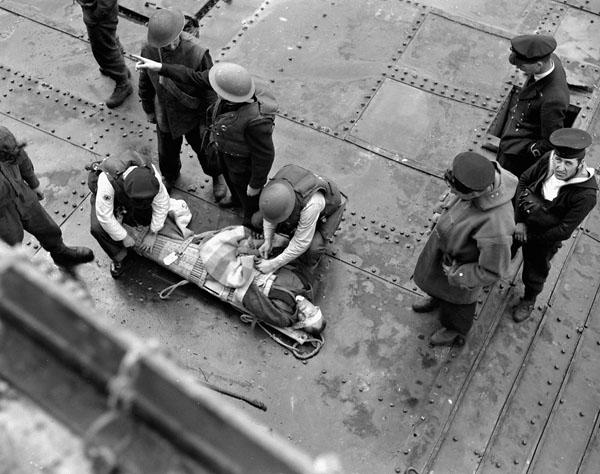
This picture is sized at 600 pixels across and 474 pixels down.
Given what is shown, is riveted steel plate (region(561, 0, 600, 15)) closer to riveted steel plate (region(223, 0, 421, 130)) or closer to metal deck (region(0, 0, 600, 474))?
metal deck (region(0, 0, 600, 474))

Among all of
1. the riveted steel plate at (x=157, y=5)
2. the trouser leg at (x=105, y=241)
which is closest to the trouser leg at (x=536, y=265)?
the trouser leg at (x=105, y=241)

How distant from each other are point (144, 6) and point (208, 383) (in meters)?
4.11

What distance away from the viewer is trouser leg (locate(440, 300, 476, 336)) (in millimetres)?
4602

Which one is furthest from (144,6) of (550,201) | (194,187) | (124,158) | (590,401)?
(590,401)

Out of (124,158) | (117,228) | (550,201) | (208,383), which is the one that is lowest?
(208,383)

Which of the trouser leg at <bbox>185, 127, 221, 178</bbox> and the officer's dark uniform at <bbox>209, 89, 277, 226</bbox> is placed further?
the trouser leg at <bbox>185, 127, 221, 178</bbox>

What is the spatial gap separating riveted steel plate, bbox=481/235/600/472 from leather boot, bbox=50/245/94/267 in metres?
3.20

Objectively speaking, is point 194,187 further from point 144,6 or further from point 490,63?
point 490,63

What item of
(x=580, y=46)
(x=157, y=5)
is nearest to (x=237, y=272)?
(x=157, y=5)

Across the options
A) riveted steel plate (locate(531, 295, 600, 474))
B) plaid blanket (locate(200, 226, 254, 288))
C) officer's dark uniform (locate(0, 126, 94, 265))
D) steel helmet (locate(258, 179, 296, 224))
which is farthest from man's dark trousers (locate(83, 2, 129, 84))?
riveted steel plate (locate(531, 295, 600, 474))

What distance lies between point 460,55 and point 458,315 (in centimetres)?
299

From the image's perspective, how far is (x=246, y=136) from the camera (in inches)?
183

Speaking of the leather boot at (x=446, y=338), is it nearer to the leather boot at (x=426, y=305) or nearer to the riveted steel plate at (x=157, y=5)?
the leather boot at (x=426, y=305)

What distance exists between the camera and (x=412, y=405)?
4.64 m
